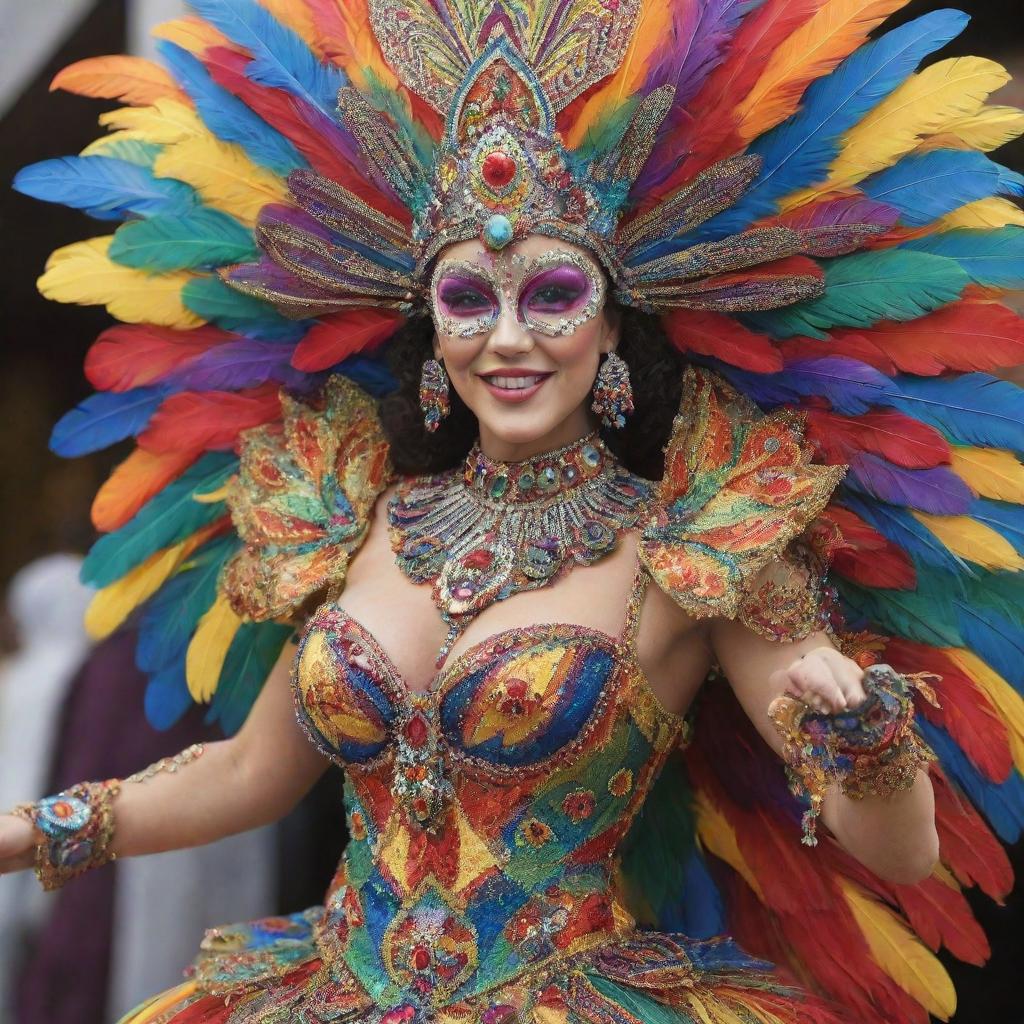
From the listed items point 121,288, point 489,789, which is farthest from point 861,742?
point 121,288

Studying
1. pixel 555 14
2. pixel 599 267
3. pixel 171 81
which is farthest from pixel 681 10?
pixel 171 81

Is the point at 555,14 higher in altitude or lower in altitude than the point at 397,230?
higher

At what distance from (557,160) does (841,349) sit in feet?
1.75

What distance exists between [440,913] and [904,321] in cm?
115

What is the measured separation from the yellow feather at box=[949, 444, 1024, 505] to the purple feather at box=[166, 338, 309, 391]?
1.17 meters

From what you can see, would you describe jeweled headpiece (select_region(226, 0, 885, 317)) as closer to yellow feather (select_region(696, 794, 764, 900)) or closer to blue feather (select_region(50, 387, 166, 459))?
blue feather (select_region(50, 387, 166, 459))

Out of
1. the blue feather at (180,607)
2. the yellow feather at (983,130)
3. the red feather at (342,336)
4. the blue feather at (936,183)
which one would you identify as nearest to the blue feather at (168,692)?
the blue feather at (180,607)

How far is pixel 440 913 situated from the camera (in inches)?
93.2

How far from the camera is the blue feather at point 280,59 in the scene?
8.58 feet

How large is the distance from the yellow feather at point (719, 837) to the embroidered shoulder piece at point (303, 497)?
784mm

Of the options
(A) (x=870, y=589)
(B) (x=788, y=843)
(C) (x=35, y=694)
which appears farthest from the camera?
(C) (x=35, y=694)

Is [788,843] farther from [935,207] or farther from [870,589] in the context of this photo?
[935,207]

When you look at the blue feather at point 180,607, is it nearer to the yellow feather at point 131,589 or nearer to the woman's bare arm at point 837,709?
the yellow feather at point 131,589

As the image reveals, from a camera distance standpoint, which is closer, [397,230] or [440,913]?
[440,913]
